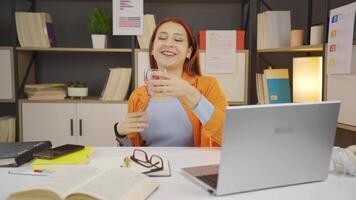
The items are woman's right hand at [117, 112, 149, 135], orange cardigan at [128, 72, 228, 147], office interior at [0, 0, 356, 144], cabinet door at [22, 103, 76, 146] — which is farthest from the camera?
office interior at [0, 0, 356, 144]

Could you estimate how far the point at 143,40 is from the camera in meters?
2.36

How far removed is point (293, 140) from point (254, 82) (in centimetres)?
178

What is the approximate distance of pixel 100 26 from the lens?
93.4 inches

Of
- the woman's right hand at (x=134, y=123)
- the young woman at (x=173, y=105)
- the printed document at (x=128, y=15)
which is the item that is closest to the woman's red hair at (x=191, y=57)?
the young woman at (x=173, y=105)

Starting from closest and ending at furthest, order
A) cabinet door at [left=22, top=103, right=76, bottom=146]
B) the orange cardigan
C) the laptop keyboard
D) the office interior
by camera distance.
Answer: the laptop keyboard < the orange cardigan < cabinet door at [left=22, top=103, right=76, bottom=146] < the office interior

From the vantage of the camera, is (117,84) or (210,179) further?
(117,84)

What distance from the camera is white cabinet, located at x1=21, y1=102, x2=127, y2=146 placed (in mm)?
2373

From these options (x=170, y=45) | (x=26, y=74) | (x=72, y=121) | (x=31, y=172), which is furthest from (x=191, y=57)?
(x=26, y=74)

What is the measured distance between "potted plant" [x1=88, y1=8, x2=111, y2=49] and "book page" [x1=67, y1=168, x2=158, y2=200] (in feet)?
5.23

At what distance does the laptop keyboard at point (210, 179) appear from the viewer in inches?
34.8

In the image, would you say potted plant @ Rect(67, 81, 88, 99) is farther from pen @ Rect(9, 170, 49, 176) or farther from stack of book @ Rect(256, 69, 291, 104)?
pen @ Rect(9, 170, 49, 176)

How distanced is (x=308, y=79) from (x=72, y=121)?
1583mm

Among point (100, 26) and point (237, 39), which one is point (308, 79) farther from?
point (100, 26)

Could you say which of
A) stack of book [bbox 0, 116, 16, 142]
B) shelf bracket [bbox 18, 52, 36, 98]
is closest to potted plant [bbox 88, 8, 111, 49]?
shelf bracket [bbox 18, 52, 36, 98]
